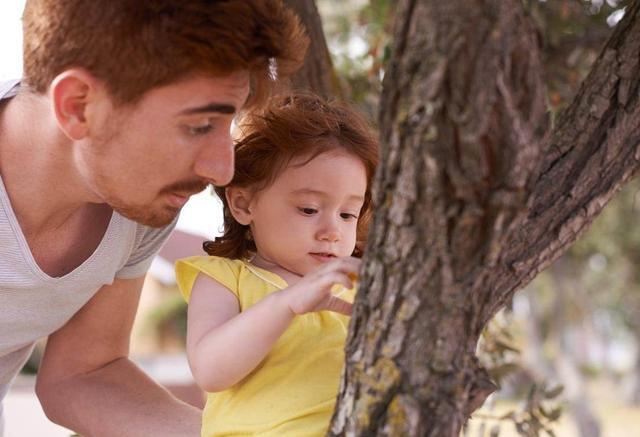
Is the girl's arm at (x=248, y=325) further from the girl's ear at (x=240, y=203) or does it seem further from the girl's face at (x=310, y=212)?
the girl's ear at (x=240, y=203)

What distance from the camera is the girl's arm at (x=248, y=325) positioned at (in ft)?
6.94

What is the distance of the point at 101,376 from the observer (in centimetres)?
338

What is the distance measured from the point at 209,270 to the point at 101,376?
1053mm

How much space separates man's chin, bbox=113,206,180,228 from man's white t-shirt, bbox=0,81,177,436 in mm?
330

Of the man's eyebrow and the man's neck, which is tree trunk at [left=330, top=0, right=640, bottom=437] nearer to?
the man's eyebrow

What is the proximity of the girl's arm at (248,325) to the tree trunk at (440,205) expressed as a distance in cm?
27

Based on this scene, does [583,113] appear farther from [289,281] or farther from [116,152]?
[116,152]

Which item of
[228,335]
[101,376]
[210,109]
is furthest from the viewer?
[101,376]

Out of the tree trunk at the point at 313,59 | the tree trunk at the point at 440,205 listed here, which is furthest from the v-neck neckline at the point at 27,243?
the tree trunk at the point at 440,205

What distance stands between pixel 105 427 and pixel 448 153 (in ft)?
6.55

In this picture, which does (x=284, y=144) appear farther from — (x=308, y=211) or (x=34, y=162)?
(x=34, y=162)

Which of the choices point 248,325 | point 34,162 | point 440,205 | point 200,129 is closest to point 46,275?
point 34,162

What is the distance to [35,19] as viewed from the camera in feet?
8.79

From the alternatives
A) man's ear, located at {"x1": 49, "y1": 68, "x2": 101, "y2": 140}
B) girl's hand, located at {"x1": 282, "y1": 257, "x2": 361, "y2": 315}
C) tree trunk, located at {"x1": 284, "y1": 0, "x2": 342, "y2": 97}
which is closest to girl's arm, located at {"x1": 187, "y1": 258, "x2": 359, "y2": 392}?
girl's hand, located at {"x1": 282, "y1": 257, "x2": 361, "y2": 315}
